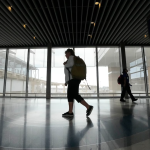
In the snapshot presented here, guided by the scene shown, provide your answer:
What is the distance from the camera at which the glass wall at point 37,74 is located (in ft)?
A: 26.5

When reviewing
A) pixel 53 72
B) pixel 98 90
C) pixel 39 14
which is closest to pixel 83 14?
pixel 39 14

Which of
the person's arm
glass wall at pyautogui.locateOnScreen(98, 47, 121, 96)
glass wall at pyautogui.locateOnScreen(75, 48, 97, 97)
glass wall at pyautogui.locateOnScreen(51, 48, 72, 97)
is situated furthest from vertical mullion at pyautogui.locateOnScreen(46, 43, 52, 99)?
the person's arm

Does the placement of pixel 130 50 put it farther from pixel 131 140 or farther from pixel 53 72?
pixel 131 140

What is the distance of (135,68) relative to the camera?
324 inches

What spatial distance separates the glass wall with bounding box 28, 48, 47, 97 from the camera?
8.08m

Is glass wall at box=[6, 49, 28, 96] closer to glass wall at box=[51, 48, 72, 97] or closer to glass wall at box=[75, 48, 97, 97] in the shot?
glass wall at box=[51, 48, 72, 97]

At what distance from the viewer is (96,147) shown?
929mm

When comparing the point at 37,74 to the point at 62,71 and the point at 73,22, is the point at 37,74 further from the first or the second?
the point at 73,22

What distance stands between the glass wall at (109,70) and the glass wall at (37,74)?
3.95 m

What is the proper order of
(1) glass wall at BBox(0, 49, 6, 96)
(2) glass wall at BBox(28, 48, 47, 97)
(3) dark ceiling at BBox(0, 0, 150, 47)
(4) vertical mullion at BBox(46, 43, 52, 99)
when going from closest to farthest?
(3) dark ceiling at BBox(0, 0, 150, 47) → (4) vertical mullion at BBox(46, 43, 52, 99) → (2) glass wall at BBox(28, 48, 47, 97) → (1) glass wall at BBox(0, 49, 6, 96)

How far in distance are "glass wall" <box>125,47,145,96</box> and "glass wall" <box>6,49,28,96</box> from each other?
7.49m

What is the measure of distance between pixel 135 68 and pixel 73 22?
5471 mm

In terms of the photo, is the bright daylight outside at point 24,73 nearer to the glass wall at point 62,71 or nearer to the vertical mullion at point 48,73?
the glass wall at point 62,71

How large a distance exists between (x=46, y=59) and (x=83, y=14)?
4.23 m
